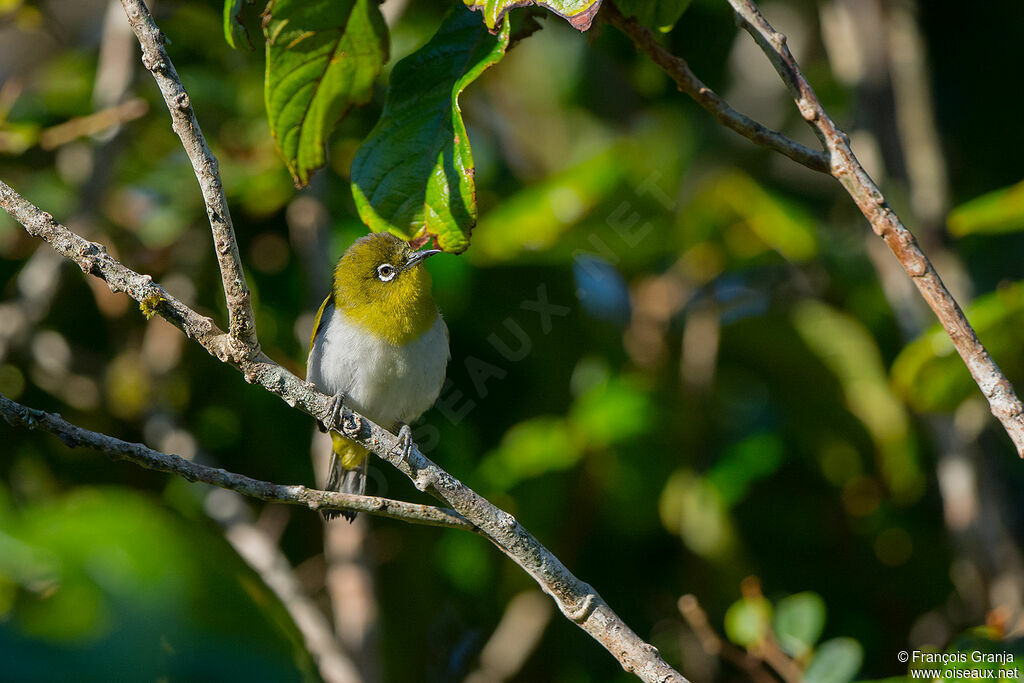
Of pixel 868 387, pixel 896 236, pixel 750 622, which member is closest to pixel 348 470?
pixel 750 622

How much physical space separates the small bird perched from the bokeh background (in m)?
0.24

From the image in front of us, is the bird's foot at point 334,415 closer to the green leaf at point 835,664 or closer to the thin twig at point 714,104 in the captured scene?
the thin twig at point 714,104

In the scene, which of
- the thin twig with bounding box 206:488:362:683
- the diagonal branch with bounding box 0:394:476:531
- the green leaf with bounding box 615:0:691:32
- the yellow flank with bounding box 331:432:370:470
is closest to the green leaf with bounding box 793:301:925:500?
the yellow flank with bounding box 331:432:370:470

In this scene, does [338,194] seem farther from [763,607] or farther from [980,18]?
[980,18]

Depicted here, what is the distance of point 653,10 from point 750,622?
66.4 inches

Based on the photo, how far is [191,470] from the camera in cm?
172

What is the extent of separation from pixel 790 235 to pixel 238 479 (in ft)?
7.47

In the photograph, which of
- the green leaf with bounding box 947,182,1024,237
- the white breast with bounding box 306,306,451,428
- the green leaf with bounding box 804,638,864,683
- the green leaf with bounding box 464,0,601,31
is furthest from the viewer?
the white breast with bounding box 306,306,451,428

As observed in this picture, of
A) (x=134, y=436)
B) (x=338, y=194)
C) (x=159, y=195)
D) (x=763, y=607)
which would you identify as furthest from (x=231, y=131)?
(x=763, y=607)

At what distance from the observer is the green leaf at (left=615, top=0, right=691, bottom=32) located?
2031 millimetres

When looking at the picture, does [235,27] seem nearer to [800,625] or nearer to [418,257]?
[418,257]

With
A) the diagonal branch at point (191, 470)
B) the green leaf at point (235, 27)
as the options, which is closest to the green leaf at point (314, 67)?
the green leaf at point (235, 27)

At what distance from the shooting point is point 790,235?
332 centimetres

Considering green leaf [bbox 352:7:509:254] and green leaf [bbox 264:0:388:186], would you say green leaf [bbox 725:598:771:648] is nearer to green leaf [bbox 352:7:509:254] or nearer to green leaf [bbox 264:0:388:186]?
green leaf [bbox 352:7:509:254]
